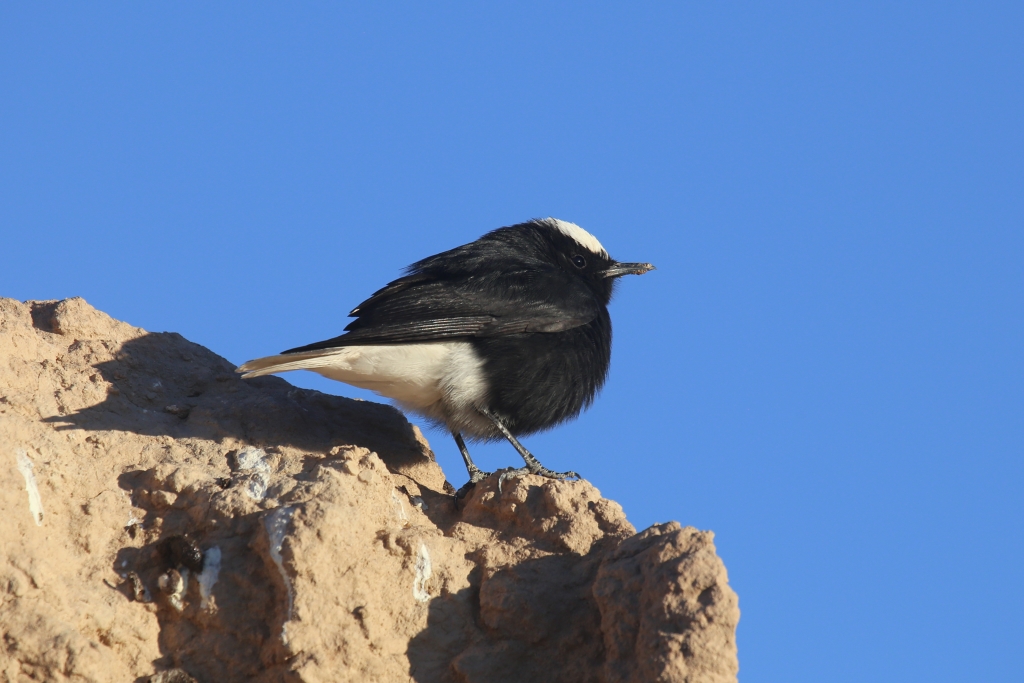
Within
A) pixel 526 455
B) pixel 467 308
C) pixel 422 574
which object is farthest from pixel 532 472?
pixel 422 574

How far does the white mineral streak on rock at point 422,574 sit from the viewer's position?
517cm

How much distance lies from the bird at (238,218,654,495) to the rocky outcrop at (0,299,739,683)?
101 centimetres

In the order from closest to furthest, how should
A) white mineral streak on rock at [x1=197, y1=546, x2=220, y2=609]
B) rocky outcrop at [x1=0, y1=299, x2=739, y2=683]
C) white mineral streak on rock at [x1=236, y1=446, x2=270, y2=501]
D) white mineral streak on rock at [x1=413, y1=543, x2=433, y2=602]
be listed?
rocky outcrop at [x1=0, y1=299, x2=739, y2=683] < white mineral streak on rock at [x1=197, y1=546, x2=220, y2=609] < white mineral streak on rock at [x1=413, y1=543, x2=433, y2=602] < white mineral streak on rock at [x1=236, y1=446, x2=270, y2=501]

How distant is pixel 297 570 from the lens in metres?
4.79

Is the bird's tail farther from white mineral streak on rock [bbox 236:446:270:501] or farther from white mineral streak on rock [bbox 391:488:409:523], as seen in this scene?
white mineral streak on rock [bbox 391:488:409:523]

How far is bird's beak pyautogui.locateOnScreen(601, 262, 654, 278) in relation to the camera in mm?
9094

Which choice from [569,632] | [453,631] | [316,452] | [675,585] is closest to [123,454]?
[316,452]

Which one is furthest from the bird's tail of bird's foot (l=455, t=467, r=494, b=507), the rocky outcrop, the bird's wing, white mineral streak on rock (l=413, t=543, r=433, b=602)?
white mineral streak on rock (l=413, t=543, r=433, b=602)

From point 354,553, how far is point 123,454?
147 centimetres

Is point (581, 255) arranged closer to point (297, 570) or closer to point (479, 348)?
point (479, 348)

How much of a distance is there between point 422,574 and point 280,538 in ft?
2.47

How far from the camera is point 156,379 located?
21.7 ft

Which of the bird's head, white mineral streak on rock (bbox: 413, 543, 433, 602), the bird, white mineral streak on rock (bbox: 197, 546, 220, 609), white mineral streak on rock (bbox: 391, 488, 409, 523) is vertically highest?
the bird's head

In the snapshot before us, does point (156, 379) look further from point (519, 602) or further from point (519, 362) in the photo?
point (519, 602)
